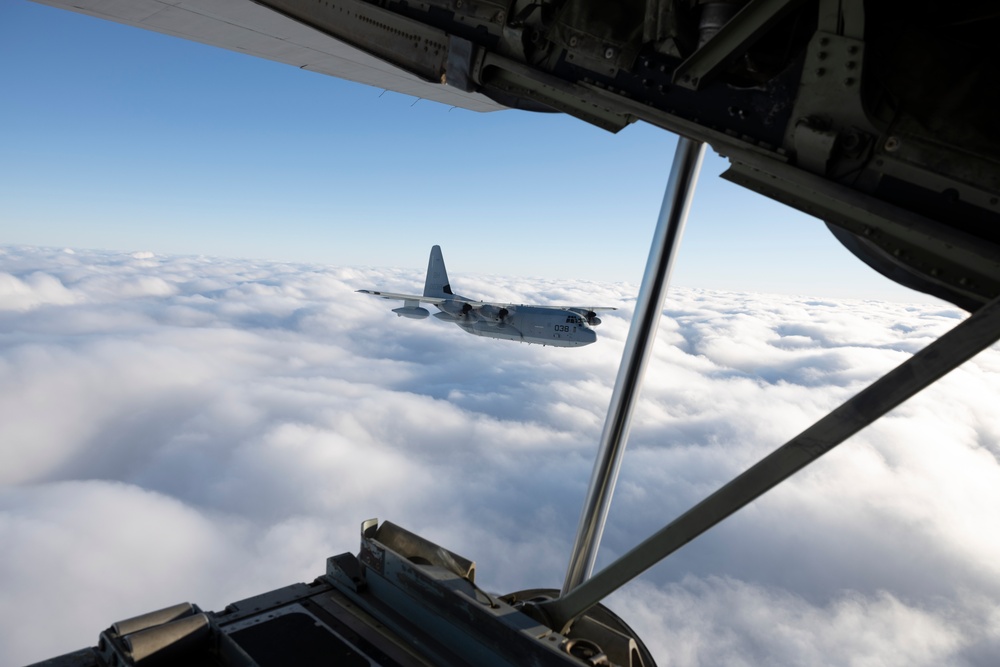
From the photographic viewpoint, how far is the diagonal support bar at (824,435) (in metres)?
2.93

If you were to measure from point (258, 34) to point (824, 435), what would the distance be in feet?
25.2

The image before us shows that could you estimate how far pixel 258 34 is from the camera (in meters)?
6.96

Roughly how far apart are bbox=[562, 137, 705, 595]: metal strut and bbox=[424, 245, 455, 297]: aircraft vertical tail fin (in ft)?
134

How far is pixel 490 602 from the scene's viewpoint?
4.29 m

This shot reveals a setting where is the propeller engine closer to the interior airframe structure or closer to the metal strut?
the metal strut

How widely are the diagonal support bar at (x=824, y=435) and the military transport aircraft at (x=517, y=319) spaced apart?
31411mm

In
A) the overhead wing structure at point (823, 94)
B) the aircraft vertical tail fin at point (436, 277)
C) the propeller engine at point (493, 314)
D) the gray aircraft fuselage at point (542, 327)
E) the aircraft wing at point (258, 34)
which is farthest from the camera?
the aircraft vertical tail fin at point (436, 277)

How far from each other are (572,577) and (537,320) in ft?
101

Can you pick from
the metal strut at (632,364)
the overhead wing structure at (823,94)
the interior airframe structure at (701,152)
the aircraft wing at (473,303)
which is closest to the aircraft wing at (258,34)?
the interior airframe structure at (701,152)

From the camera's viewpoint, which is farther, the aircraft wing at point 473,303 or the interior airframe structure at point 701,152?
the aircraft wing at point 473,303

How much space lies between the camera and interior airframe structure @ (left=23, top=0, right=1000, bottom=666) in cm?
315

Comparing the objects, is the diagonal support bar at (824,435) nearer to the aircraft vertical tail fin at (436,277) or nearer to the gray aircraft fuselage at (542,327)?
the gray aircraft fuselage at (542,327)

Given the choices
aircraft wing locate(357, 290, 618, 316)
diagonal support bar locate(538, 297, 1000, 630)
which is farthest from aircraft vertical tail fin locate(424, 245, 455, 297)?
diagonal support bar locate(538, 297, 1000, 630)

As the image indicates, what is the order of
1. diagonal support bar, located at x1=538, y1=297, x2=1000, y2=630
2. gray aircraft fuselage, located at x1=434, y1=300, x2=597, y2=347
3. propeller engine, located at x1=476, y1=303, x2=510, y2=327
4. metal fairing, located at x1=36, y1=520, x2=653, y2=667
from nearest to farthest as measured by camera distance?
diagonal support bar, located at x1=538, y1=297, x2=1000, y2=630, metal fairing, located at x1=36, y1=520, x2=653, y2=667, gray aircraft fuselage, located at x1=434, y1=300, x2=597, y2=347, propeller engine, located at x1=476, y1=303, x2=510, y2=327
